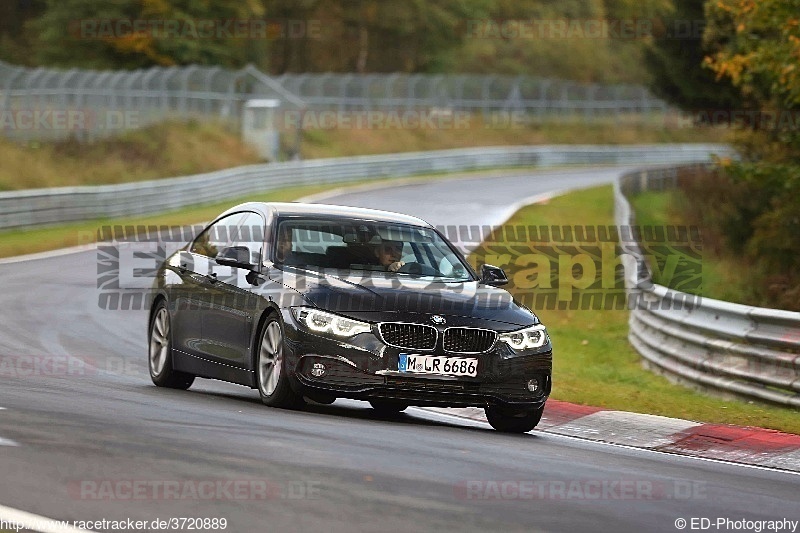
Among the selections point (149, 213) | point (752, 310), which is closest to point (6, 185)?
point (149, 213)

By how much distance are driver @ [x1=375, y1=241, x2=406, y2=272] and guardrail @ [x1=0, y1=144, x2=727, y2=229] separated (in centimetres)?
2029

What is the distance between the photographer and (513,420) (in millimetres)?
11289

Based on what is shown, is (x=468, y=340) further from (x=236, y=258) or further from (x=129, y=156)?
(x=129, y=156)

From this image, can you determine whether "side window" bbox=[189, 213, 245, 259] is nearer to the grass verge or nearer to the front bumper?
the front bumper

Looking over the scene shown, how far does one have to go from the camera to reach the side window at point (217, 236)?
41.0 ft

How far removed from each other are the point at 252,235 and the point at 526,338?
2454mm

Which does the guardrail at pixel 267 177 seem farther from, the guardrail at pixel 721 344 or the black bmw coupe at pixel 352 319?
the black bmw coupe at pixel 352 319

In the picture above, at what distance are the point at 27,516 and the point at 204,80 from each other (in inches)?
1838

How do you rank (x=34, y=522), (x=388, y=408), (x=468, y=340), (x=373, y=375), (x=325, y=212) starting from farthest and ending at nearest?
1. (x=325, y=212)
2. (x=388, y=408)
3. (x=468, y=340)
4. (x=373, y=375)
5. (x=34, y=522)

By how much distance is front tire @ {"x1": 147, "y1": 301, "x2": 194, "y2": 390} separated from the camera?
1284cm

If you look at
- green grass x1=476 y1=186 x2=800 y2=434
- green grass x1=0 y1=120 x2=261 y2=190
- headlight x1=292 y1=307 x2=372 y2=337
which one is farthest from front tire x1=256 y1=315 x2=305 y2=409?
green grass x1=0 y1=120 x2=261 y2=190

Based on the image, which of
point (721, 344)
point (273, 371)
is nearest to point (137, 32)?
point (721, 344)

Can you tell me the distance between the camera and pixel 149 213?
37750 millimetres

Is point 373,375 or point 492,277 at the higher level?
point 492,277
